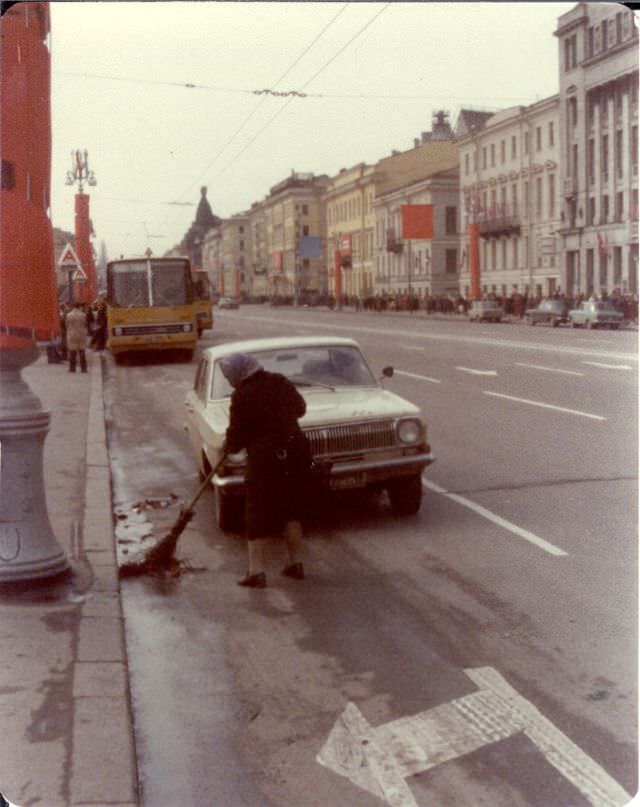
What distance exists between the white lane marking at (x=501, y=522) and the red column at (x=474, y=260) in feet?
61.6

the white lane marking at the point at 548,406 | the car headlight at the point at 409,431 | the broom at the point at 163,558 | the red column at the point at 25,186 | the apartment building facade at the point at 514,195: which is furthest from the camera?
the apartment building facade at the point at 514,195

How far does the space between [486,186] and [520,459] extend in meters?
14.8

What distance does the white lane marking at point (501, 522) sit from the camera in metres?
7.74

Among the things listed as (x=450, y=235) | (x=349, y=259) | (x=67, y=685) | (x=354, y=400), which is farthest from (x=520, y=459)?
(x=450, y=235)

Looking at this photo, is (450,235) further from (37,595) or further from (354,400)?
(37,595)

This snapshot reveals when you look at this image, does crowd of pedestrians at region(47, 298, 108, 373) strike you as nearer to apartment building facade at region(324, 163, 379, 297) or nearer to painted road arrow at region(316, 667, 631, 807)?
apartment building facade at region(324, 163, 379, 297)

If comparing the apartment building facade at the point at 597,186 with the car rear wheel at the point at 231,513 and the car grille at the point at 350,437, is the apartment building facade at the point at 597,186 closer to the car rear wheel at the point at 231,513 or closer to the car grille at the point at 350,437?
the car grille at the point at 350,437

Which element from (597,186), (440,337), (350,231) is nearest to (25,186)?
(350,231)

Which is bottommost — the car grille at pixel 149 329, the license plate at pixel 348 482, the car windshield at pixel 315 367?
the license plate at pixel 348 482

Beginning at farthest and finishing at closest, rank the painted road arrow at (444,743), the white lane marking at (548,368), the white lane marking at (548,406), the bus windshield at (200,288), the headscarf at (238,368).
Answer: the bus windshield at (200,288), the white lane marking at (548,368), the white lane marking at (548,406), the headscarf at (238,368), the painted road arrow at (444,743)

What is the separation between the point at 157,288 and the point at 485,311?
87.8ft

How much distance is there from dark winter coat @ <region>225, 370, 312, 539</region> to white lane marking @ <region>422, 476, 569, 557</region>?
189cm

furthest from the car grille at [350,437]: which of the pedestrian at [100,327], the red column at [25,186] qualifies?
the pedestrian at [100,327]

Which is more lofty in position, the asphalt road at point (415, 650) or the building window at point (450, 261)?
the building window at point (450, 261)
